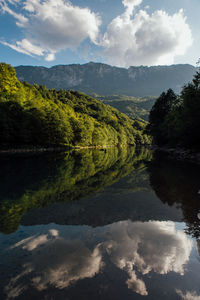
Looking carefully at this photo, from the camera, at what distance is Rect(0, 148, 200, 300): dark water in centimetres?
295

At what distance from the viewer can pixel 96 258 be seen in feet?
12.5

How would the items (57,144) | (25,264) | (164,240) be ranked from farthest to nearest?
1. (57,144)
2. (164,240)
3. (25,264)

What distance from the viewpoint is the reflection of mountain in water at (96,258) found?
2973 millimetres

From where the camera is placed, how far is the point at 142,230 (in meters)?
5.25

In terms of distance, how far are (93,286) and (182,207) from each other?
18.3ft

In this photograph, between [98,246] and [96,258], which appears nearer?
[96,258]

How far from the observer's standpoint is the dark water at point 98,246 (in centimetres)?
295

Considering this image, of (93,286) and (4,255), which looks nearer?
(93,286)

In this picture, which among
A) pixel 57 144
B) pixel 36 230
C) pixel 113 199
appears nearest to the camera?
pixel 36 230

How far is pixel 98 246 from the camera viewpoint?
4277 mm

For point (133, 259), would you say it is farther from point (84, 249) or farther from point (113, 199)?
point (113, 199)

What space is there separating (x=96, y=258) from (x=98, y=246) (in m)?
0.46

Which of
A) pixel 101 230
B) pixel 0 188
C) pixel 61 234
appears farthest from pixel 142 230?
pixel 0 188

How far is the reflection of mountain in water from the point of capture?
2.97 metres
